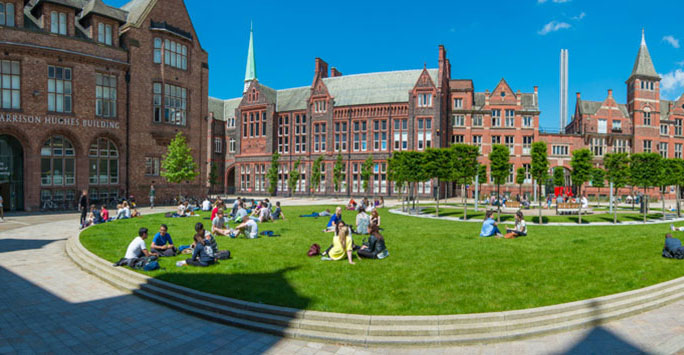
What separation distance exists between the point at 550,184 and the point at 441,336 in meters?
61.8

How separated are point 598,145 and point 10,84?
72.0 m

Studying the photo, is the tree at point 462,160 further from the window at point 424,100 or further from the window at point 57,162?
the window at point 57,162

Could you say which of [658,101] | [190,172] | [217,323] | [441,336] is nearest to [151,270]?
[217,323]

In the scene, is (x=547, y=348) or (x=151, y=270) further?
(x=151, y=270)

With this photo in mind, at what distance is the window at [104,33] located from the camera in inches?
1346

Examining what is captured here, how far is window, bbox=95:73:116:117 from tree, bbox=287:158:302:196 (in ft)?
87.9

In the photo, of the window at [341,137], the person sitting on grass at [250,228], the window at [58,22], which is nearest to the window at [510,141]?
the window at [341,137]

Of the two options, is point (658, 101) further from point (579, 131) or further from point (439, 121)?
point (439, 121)

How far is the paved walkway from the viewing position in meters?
7.14

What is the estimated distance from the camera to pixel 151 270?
37.9 ft

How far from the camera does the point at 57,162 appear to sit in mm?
31938

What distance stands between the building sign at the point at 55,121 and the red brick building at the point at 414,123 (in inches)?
1143

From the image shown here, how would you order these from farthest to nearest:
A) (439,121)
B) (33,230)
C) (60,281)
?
1. (439,121)
2. (33,230)
3. (60,281)

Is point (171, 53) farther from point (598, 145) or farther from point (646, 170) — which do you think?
point (598, 145)
